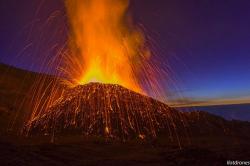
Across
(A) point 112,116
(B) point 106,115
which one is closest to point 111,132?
(A) point 112,116

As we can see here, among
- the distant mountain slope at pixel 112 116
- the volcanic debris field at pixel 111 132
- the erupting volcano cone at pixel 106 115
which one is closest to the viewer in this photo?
the volcanic debris field at pixel 111 132

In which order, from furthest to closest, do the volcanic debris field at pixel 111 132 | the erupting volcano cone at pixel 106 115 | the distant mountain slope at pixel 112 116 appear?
1. the distant mountain slope at pixel 112 116
2. the erupting volcano cone at pixel 106 115
3. the volcanic debris field at pixel 111 132

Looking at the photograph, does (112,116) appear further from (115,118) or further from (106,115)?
(106,115)

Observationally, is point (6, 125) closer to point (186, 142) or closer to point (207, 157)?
point (186, 142)

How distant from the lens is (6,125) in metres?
45.3

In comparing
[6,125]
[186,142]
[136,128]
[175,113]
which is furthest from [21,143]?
[175,113]

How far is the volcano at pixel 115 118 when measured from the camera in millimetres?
44062

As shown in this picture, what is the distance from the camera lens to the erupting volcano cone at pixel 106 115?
4403cm

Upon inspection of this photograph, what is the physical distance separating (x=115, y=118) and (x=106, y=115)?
1.47 meters

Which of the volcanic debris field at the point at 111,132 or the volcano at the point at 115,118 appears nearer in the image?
the volcanic debris field at the point at 111,132

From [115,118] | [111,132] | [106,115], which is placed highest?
[106,115]

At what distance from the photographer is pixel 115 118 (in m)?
47.1

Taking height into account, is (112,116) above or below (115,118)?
above

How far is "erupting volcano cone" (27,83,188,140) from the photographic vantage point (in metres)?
44.0
